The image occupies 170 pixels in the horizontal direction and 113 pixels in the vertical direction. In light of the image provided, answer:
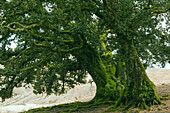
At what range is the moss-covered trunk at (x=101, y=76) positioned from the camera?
55.7 ft

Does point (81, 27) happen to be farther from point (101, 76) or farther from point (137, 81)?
point (101, 76)

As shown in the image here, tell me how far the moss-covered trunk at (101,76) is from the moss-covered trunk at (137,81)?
4.10 metres

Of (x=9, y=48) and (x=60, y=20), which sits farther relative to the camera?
(x=9, y=48)

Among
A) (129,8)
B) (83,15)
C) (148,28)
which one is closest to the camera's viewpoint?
(129,8)

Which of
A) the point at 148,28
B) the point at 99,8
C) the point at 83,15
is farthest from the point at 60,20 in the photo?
the point at 148,28

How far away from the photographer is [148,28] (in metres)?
14.0

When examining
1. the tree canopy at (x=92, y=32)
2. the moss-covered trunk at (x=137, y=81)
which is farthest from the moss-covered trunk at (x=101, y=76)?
the moss-covered trunk at (x=137, y=81)

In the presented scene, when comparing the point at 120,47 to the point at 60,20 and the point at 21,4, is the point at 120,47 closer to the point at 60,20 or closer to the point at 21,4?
the point at 60,20

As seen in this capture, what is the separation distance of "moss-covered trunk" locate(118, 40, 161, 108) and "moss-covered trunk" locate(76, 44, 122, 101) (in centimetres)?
410

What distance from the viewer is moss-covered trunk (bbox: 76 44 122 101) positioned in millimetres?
16984

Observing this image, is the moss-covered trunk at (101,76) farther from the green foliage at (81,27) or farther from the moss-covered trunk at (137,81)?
the moss-covered trunk at (137,81)

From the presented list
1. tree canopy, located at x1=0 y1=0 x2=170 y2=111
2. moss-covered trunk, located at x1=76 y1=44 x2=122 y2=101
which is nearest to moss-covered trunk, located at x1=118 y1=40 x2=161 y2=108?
tree canopy, located at x1=0 y1=0 x2=170 y2=111

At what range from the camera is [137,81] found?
42.0ft

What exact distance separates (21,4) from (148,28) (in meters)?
8.96
